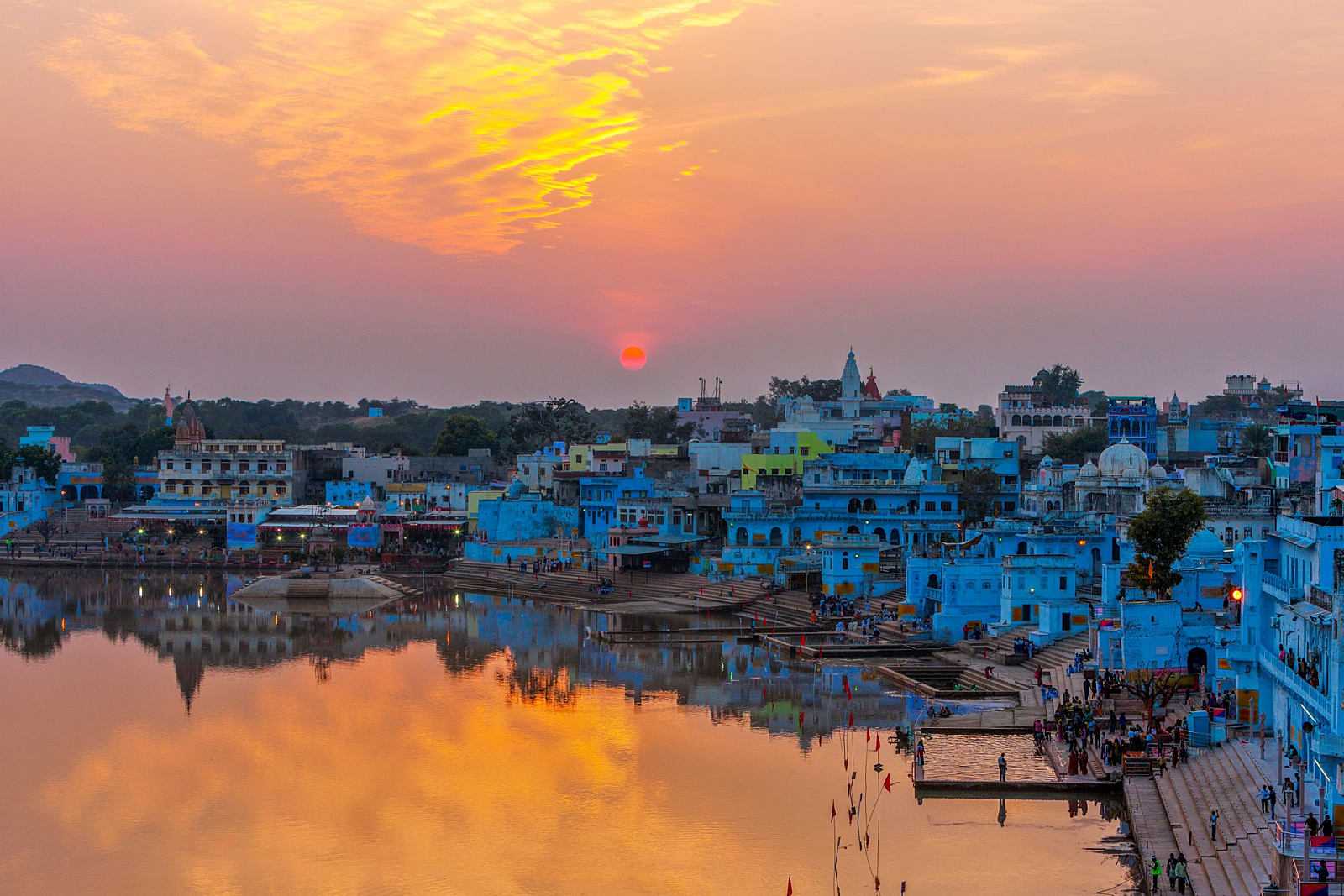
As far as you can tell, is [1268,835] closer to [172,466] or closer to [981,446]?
[981,446]

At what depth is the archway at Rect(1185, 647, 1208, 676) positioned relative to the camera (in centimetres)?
3038

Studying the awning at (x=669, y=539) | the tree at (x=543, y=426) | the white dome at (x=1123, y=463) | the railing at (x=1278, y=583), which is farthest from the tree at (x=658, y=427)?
the railing at (x=1278, y=583)

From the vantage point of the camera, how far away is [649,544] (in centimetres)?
5581

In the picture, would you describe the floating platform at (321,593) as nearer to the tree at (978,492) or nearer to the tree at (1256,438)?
the tree at (978,492)

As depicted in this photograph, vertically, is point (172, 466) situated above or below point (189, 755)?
above

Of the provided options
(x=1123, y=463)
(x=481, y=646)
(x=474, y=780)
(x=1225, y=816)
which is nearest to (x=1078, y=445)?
(x=1123, y=463)

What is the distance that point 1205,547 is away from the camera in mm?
35156

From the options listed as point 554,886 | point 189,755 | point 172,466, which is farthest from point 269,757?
point 172,466

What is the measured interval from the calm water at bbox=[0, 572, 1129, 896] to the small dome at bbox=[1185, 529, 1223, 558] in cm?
765

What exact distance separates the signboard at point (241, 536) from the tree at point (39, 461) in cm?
1418

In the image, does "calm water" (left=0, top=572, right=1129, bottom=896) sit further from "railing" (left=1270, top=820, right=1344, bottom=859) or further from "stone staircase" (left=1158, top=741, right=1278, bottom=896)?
"railing" (left=1270, top=820, right=1344, bottom=859)

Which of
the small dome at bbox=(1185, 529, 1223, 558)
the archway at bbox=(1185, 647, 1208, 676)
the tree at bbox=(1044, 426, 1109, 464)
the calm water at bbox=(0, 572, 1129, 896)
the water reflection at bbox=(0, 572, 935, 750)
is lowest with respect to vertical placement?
the calm water at bbox=(0, 572, 1129, 896)

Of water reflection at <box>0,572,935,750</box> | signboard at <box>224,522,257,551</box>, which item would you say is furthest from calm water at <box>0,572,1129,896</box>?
signboard at <box>224,522,257,551</box>

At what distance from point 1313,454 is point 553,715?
18664mm
